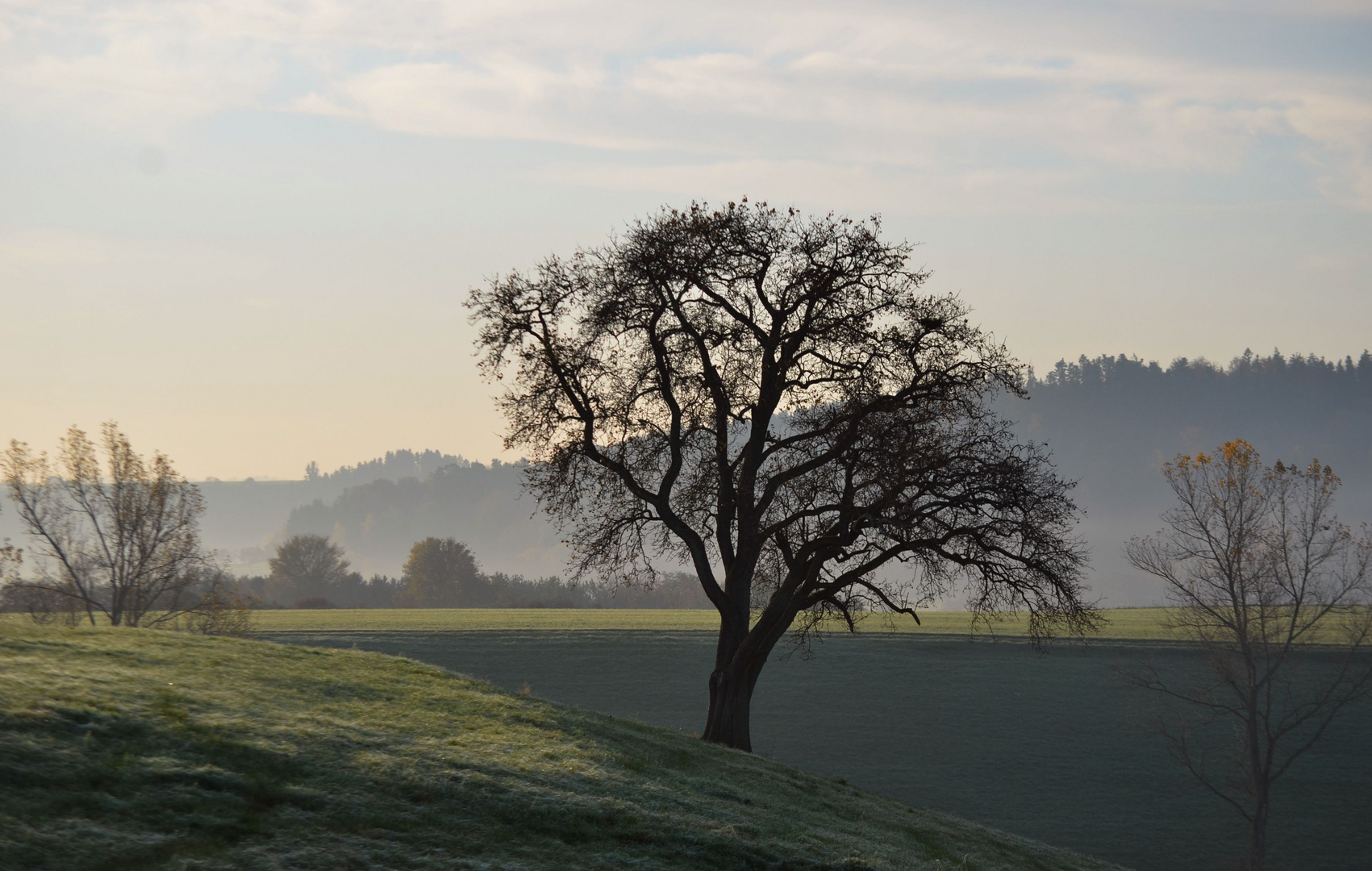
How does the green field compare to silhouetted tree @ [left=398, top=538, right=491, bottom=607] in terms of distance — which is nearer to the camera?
the green field

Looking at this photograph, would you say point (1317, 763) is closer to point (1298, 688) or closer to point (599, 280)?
point (1298, 688)

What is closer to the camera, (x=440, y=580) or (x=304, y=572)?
(x=304, y=572)

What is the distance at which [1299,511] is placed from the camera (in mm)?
35781

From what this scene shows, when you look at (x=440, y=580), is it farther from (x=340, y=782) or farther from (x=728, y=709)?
(x=340, y=782)

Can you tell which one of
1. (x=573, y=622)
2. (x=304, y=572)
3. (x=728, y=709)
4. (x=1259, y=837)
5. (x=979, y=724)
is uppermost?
(x=304, y=572)

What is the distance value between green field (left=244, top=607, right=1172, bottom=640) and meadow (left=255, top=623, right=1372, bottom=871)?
63.8 inches

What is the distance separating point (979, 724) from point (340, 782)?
127 feet

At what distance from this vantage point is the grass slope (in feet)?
24.6

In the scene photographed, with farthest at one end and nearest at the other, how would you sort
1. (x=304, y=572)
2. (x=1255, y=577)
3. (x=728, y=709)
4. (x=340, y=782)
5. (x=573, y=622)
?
(x=304, y=572), (x=573, y=622), (x=1255, y=577), (x=728, y=709), (x=340, y=782)

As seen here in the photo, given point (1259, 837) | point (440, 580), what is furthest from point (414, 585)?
point (1259, 837)

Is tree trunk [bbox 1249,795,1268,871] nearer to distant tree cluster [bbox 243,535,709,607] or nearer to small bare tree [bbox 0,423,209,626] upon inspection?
small bare tree [bbox 0,423,209,626]

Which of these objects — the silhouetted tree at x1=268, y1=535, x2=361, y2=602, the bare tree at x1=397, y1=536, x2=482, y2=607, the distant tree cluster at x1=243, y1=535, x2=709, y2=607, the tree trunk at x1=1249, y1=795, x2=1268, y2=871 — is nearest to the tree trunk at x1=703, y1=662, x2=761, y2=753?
the tree trunk at x1=1249, y1=795, x2=1268, y2=871

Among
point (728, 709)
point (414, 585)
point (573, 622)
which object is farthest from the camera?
point (414, 585)

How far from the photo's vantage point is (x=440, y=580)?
94375 millimetres
